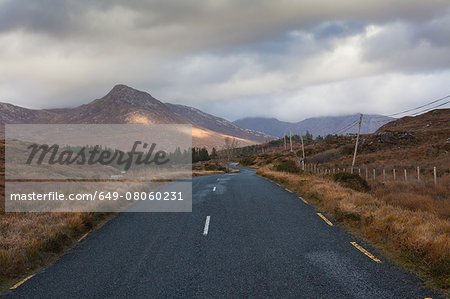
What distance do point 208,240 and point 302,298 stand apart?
3.51 meters

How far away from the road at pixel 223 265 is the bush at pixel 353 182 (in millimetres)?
9878

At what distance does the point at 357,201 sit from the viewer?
11.0 m

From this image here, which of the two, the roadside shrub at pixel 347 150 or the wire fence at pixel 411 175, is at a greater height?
the roadside shrub at pixel 347 150

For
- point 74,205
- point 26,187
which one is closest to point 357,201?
point 74,205

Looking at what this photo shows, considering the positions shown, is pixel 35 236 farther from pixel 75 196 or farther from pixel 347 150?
pixel 347 150

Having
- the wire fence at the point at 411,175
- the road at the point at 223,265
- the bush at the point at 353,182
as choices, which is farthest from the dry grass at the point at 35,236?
the wire fence at the point at 411,175

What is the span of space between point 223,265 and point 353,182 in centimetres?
1500

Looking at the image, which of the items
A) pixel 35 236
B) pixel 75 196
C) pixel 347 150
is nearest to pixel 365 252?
pixel 35 236

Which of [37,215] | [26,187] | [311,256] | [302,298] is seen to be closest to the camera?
[302,298]

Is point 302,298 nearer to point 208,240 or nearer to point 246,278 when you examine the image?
point 246,278

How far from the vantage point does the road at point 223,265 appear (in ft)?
15.8

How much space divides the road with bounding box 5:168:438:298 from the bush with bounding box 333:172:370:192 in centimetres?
988

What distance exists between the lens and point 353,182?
18.5 metres

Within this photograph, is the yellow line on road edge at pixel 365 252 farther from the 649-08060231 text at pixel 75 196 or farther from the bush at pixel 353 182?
the bush at pixel 353 182
